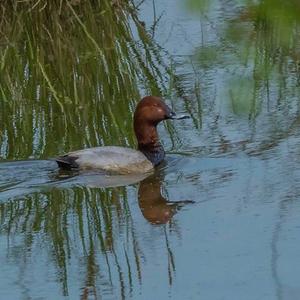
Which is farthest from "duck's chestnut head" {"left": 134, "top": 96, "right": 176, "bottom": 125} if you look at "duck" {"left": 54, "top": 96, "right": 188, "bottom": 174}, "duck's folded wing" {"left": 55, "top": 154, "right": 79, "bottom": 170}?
"duck's folded wing" {"left": 55, "top": 154, "right": 79, "bottom": 170}

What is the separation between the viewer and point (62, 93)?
30.1ft

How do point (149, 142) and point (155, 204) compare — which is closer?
point (155, 204)

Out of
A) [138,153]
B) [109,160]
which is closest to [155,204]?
[109,160]

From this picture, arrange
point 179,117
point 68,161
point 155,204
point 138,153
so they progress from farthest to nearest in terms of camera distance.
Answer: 1. point 179,117
2. point 138,153
3. point 68,161
4. point 155,204

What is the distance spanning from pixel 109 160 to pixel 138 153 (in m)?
0.35

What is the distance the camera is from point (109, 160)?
24.7ft

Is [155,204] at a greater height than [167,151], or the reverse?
[167,151]

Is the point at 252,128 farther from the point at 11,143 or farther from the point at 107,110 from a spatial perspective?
the point at 11,143

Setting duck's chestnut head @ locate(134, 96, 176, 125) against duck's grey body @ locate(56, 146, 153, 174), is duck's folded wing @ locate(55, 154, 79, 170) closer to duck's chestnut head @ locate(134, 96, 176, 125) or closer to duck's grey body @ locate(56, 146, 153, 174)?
duck's grey body @ locate(56, 146, 153, 174)

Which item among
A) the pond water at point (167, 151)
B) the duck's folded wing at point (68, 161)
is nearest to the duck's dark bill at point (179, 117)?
the pond water at point (167, 151)

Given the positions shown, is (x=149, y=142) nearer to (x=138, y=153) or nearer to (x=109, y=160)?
(x=138, y=153)

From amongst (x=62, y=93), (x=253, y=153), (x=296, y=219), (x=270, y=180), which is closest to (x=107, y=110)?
(x=62, y=93)

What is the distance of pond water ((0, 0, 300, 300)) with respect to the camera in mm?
5117

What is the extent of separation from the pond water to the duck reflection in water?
2 centimetres
